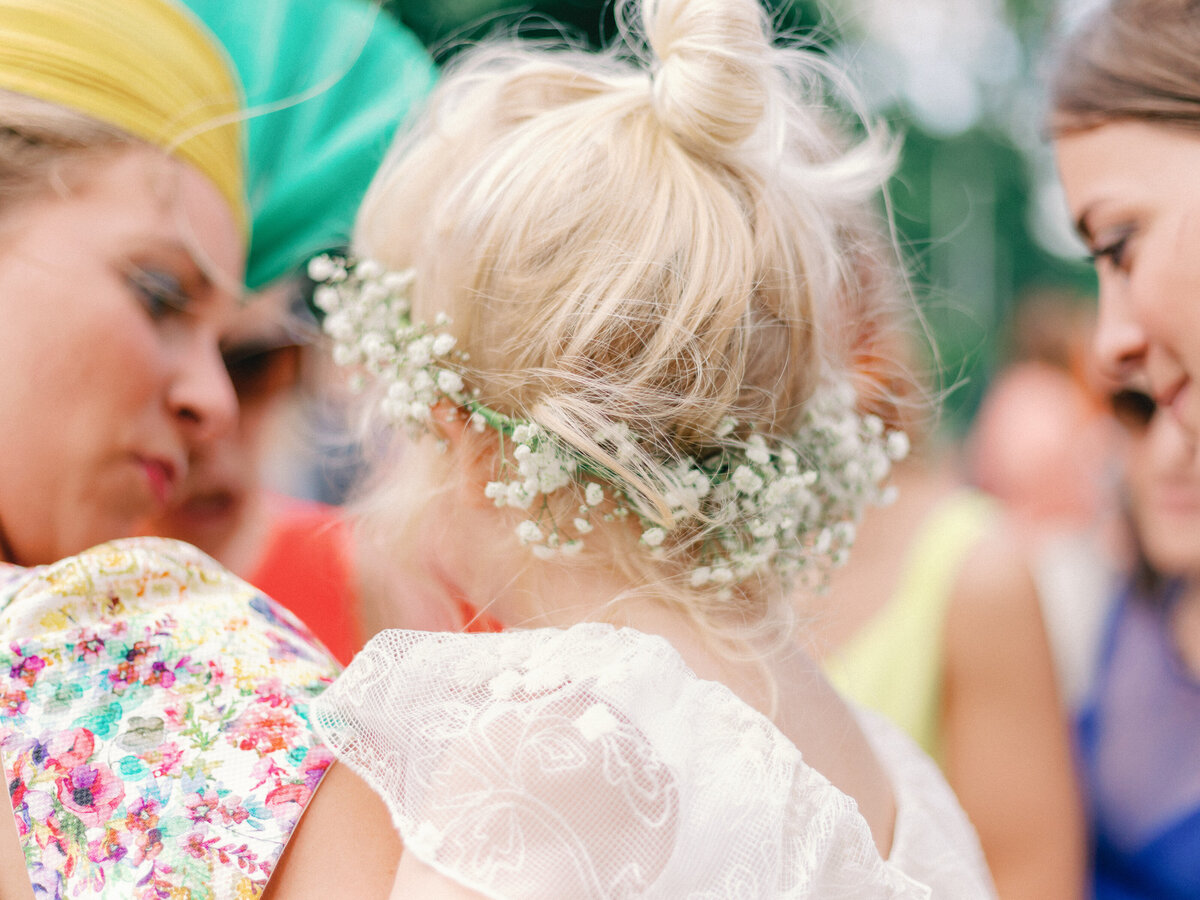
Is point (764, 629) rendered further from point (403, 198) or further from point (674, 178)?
point (403, 198)

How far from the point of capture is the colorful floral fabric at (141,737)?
83 centimetres

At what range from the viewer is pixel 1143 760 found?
1649 mm

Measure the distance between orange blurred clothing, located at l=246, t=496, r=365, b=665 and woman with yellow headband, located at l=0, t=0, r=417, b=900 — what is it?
1.25 feet

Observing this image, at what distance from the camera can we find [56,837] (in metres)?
0.84

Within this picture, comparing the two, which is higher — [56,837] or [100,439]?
[100,439]

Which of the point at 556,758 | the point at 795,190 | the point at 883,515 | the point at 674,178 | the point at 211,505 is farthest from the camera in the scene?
the point at 883,515

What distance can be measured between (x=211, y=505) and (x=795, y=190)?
3.71 ft

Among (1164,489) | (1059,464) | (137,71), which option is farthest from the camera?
(1059,464)

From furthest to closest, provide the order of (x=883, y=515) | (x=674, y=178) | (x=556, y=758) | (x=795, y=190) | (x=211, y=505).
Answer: (x=883, y=515)
(x=211, y=505)
(x=795, y=190)
(x=674, y=178)
(x=556, y=758)

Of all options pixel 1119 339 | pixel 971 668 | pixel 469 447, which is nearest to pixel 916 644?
pixel 971 668

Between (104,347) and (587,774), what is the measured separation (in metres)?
0.81

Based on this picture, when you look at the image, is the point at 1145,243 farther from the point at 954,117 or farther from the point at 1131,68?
the point at 954,117

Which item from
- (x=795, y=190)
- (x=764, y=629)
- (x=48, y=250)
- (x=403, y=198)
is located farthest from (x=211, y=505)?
(x=795, y=190)

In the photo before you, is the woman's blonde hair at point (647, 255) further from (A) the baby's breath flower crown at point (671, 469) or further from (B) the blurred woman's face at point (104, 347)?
(B) the blurred woman's face at point (104, 347)
